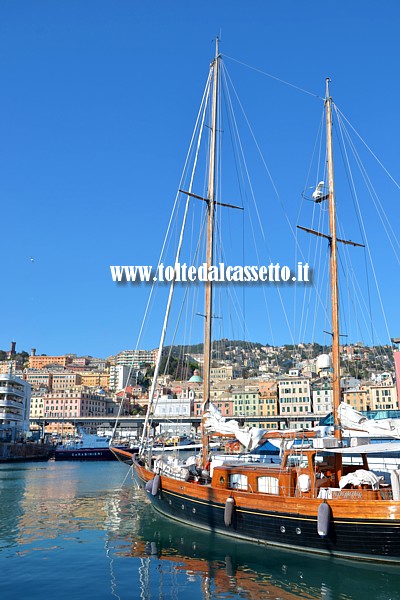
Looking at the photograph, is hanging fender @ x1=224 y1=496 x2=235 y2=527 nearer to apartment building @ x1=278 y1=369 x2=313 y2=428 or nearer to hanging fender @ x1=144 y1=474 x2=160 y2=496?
hanging fender @ x1=144 y1=474 x2=160 y2=496

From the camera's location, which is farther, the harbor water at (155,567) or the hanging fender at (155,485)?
the hanging fender at (155,485)

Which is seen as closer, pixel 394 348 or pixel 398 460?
pixel 398 460

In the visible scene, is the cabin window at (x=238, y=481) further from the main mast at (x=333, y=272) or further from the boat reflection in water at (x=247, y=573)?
the main mast at (x=333, y=272)

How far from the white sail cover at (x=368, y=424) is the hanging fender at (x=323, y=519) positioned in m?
Answer: 4.41

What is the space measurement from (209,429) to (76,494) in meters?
18.5

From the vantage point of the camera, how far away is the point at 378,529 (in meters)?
16.6

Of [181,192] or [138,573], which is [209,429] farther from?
[181,192]

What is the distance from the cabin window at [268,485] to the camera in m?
20.5

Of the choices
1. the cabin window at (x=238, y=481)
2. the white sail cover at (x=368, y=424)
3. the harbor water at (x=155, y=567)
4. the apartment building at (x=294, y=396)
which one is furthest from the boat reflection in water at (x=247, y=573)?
the apartment building at (x=294, y=396)

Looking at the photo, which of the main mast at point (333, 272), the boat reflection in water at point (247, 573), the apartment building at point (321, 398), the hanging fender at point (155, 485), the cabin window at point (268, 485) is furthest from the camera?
the apartment building at point (321, 398)

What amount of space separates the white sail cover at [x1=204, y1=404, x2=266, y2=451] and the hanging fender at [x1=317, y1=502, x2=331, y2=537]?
5.84 metres

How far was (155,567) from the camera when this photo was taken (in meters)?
17.6

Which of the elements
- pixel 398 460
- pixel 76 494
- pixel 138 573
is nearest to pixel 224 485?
pixel 138 573

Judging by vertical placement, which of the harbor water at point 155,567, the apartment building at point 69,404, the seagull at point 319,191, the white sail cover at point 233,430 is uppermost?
the seagull at point 319,191
